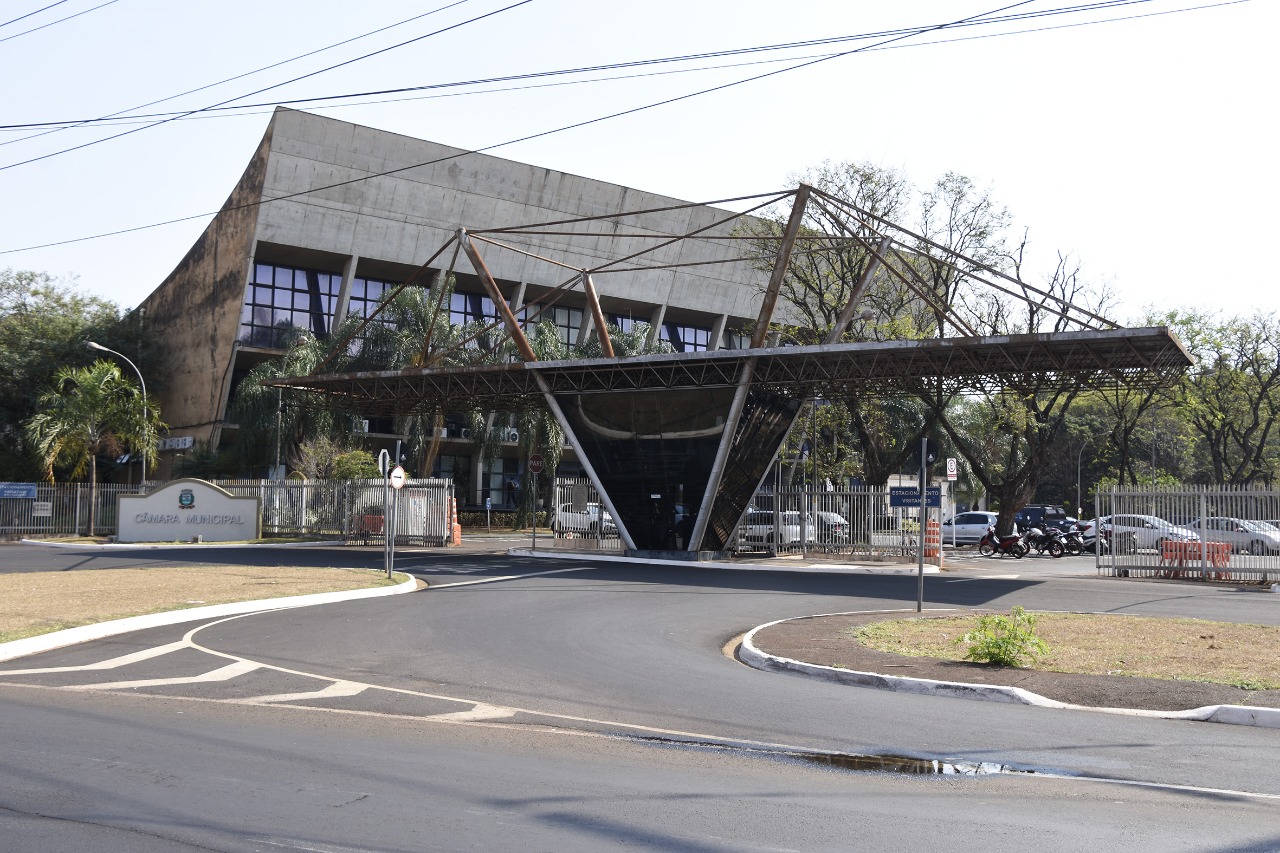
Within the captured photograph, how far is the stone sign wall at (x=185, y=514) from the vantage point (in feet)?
134

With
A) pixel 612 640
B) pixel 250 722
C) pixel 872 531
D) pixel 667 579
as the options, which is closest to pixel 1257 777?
pixel 250 722

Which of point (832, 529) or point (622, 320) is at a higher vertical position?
point (622, 320)

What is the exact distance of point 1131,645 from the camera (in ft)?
46.9

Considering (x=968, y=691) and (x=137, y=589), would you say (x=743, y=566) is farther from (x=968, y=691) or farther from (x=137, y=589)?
(x=968, y=691)

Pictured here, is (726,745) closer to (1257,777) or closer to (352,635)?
(1257,777)

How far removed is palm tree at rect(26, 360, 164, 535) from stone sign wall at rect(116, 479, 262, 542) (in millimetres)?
5815

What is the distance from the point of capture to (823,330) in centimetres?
4547

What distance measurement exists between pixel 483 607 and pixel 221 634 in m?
4.96

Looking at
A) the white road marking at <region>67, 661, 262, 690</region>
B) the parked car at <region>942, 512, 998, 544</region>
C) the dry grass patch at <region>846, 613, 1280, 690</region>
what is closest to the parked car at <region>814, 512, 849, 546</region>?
the dry grass patch at <region>846, 613, 1280, 690</region>

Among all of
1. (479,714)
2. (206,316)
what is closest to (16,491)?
(206,316)

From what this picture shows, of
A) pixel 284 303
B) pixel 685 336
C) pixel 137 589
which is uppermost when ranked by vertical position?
pixel 685 336

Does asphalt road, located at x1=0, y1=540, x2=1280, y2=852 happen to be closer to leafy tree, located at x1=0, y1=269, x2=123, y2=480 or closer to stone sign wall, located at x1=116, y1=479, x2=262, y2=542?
stone sign wall, located at x1=116, y1=479, x2=262, y2=542

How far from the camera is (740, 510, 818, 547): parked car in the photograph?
119 ft

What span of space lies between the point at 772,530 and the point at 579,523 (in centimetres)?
741
